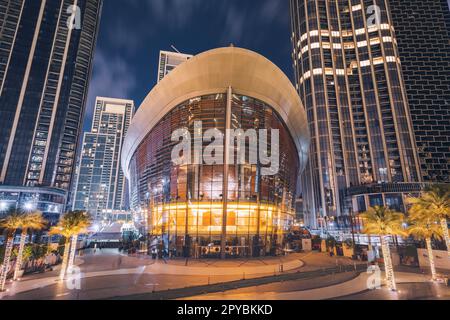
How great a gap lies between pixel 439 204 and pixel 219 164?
22.4 meters

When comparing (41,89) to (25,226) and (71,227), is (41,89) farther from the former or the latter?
(25,226)

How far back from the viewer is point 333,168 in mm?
84312

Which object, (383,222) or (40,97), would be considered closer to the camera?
(383,222)

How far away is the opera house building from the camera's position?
101 feet

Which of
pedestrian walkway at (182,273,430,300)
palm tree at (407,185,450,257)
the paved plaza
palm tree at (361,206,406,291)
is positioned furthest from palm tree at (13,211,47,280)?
palm tree at (407,185,450,257)

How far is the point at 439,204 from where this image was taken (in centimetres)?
1784

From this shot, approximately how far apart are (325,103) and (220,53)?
242ft

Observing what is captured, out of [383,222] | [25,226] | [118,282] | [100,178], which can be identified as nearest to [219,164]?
[118,282]

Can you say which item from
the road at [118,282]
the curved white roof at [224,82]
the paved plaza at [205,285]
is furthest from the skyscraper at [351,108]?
the road at [118,282]

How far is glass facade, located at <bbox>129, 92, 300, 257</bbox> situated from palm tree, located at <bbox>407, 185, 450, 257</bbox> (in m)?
18.3

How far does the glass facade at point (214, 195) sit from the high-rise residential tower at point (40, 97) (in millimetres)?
71134

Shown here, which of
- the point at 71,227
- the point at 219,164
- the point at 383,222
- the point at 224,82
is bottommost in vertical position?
the point at 71,227

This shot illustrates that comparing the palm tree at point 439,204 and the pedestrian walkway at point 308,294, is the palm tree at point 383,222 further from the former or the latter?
the pedestrian walkway at point 308,294
